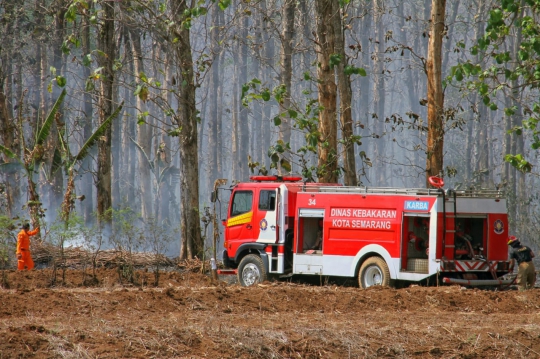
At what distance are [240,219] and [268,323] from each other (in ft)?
21.9

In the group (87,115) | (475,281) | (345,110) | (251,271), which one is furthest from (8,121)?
Result: (475,281)

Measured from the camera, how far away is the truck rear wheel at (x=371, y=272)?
1512 cm

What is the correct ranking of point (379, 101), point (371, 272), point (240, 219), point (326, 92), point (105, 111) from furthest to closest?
point (379, 101) → point (105, 111) → point (326, 92) → point (240, 219) → point (371, 272)

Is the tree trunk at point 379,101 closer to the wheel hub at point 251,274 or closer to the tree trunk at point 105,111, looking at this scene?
the tree trunk at point 105,111

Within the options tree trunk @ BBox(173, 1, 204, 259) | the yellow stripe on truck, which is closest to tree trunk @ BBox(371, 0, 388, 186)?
tree trunk @ BBox(173, 1, 204, 259)

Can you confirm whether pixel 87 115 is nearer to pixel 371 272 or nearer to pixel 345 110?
pixel 345 110

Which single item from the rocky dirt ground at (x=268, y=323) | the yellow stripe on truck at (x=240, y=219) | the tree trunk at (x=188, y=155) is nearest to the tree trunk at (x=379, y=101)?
the tree trunk at (x=188, y=155)

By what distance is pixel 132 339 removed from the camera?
9.04 m

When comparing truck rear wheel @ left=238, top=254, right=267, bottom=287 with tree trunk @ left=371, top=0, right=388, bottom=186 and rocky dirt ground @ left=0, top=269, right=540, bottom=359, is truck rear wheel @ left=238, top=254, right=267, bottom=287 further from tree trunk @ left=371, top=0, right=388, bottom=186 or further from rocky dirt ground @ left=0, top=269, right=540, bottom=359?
tree trunk @ left=371, top=0, right=388, bottom=186

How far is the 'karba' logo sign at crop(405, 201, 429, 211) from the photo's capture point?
47.4ft

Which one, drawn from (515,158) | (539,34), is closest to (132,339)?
(515,158)

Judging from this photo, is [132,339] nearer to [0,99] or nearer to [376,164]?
[0,99]

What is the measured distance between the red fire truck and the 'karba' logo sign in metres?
0.02

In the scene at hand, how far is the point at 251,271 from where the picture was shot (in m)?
16.9
